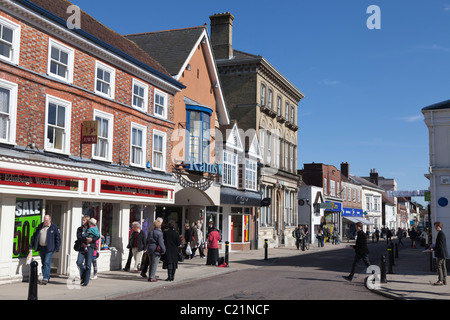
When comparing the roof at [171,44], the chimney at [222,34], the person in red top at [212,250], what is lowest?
the person in red top at [212,250]

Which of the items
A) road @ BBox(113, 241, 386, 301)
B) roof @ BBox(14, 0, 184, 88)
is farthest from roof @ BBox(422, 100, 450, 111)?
roof @ BBox(14, 0, 184, 88)

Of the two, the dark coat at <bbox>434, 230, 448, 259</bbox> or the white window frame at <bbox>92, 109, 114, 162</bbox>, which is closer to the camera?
the dark coat at <bbox>434, 230, 448, 259</bbox>

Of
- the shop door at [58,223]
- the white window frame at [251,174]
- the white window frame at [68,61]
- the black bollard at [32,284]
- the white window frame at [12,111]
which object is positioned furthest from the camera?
the white window frame at [251,174]

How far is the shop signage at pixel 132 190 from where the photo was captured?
55.4 feet

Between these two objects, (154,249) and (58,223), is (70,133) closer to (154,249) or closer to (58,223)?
(58,223)

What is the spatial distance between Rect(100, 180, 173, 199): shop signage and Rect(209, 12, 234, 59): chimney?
1835 cm

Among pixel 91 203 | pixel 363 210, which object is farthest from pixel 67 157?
pixel 363 210

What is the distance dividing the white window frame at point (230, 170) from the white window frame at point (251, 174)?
167 centimetres

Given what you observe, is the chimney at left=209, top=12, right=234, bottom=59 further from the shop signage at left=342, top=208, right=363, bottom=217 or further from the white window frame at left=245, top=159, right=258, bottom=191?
the shop signage at left=342, top=208, right=363, bottom=217

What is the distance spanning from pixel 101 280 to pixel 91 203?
335 cm

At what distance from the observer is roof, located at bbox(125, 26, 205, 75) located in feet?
79.8

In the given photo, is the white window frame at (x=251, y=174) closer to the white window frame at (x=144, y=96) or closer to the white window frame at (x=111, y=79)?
the white window frame at (x=144, y=96)

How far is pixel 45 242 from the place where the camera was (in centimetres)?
1285

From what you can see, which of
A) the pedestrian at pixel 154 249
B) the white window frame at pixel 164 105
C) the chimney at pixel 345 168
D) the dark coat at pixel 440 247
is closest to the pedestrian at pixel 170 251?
the pedestrian at pixel 154 249
